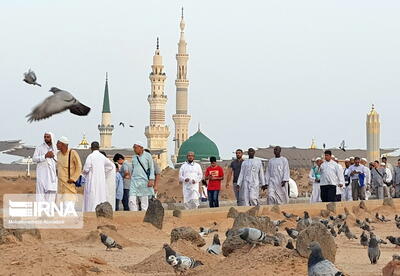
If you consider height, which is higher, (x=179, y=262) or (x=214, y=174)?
(x=214, y=174)

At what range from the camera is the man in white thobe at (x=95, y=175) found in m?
14.9

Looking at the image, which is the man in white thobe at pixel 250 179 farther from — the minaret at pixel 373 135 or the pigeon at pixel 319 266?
the minaret at pixel 373 135

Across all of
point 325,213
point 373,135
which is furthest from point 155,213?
point 373,135

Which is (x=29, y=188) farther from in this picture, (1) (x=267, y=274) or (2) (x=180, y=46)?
(2) (x=180, y=46)

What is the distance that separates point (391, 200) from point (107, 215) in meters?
9.15

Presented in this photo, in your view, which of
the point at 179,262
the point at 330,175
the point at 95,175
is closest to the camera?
the point at 179,262

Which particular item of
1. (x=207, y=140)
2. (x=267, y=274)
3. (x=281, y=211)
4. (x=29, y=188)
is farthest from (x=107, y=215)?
(x=207, y=140)

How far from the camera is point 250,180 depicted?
17719mm

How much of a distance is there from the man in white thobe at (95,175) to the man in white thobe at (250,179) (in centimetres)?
305

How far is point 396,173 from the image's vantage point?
23.2m

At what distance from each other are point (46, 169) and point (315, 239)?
18.7 feet

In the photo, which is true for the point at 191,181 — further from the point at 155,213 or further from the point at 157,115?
the point at 157,115

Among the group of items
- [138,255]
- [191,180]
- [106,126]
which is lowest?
[138,255]

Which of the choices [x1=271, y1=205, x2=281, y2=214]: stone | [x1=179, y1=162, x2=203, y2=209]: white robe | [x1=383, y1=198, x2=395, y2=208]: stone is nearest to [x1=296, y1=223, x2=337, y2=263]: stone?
[x1=271, y1=205, x2=281, y2=214]: stone
